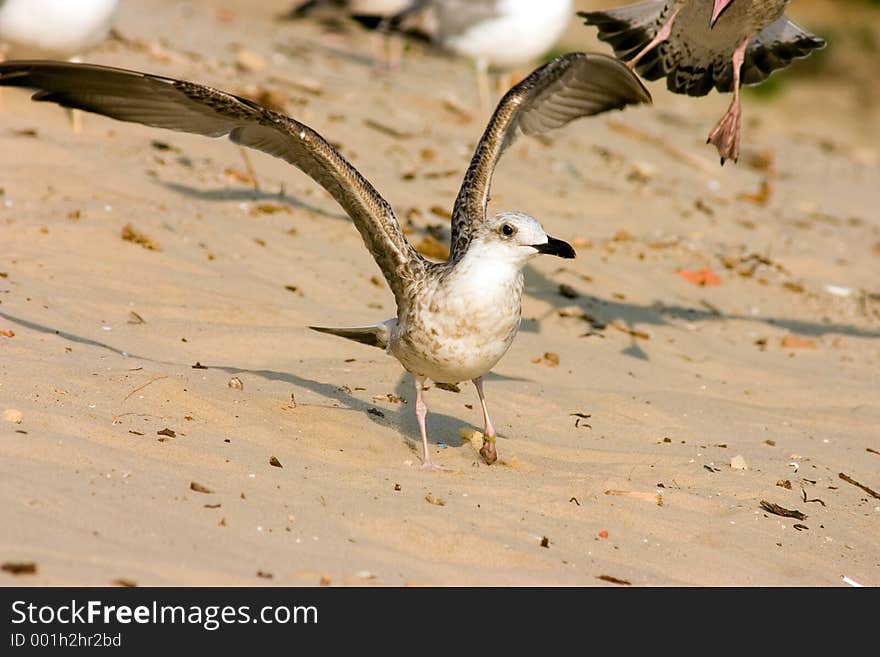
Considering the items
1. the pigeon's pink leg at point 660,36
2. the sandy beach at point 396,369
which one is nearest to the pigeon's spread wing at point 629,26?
the pigeon's pink leg at point 660,36

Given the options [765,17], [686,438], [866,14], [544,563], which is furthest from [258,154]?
[866,14]

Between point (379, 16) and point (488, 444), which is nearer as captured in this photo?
point (488, 444)

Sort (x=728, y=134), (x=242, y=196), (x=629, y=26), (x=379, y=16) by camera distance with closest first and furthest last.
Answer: (x=728, y=134), (x=629, y=26), (x=242, y=196), (x=379, y=16)

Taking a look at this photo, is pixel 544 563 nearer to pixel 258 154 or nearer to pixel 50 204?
pixel 50 204

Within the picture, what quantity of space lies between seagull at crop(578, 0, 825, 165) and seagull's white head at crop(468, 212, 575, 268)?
2.66 m

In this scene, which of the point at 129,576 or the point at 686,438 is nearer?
the point at 129,576

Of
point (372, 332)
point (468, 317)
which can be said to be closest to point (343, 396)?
point (372, 332)

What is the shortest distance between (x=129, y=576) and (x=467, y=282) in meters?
1.96

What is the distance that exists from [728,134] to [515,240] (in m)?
2.85

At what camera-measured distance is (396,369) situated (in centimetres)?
665

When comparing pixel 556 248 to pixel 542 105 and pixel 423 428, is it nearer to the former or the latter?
pixel 423 428

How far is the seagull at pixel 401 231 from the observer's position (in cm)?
509

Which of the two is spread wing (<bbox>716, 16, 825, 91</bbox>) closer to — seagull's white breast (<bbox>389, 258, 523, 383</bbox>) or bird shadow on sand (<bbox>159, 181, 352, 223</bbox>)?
bird shadow on sand (<bbox>159, 181, 352, 223</bbox>)
